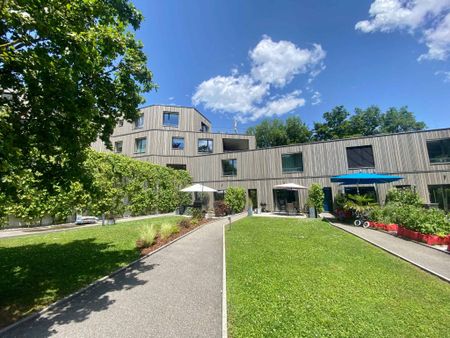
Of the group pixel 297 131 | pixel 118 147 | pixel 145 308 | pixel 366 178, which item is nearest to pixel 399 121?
pixel 297 131

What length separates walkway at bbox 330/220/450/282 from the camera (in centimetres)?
604

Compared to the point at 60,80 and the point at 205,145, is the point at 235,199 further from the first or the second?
the point at 60,80

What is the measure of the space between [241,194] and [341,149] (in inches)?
409

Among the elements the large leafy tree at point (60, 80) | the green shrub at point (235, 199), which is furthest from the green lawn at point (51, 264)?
the green shrub at point (235, 199)

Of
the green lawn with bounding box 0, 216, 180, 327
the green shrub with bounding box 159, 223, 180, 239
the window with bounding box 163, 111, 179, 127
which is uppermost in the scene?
the window with bounding box 163, 111, 179, 127

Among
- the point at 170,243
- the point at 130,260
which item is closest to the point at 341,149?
the point at 170,243

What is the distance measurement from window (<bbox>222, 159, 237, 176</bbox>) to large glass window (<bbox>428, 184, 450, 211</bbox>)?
673 inches

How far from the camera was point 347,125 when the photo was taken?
4534 centimetres

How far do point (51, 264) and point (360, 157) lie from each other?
72.9 ft

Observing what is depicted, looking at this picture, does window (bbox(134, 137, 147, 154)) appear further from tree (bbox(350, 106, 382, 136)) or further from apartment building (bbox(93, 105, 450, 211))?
tree (bbox(350, 106, 382, 136))

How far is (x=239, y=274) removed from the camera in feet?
18.9

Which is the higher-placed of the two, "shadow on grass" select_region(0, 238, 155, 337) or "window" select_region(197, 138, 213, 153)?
"window" select_region(197, 138, 213, 153)

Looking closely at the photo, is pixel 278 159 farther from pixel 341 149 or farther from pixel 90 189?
pixel 90 189

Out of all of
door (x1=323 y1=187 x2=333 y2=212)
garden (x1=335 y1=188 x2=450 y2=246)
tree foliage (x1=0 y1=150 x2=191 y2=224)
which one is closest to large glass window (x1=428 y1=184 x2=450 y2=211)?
garden (x1=335 y1=188 x2=450 y2=246)
